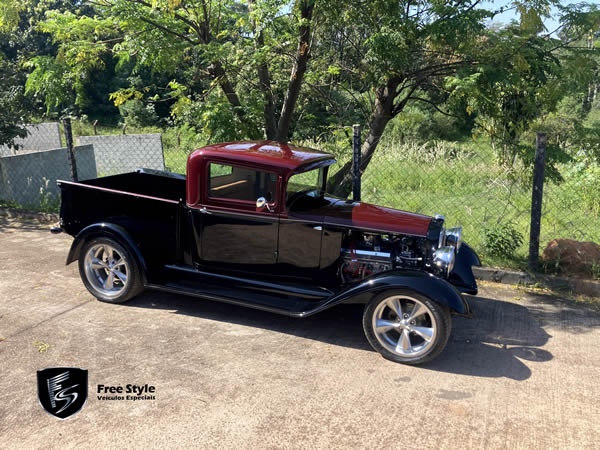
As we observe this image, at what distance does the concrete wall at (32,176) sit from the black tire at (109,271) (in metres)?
4.28

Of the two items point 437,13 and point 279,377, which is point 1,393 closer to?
point 279,377

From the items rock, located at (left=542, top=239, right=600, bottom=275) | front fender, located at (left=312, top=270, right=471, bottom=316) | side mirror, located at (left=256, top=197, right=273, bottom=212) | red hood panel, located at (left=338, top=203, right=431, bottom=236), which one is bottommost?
rock, located at (left=542, top=239, right=600, bottom=275)

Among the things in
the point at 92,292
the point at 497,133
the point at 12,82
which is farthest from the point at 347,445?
the point at 12,82

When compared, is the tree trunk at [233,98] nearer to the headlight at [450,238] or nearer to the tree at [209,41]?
the tree at [209,41]

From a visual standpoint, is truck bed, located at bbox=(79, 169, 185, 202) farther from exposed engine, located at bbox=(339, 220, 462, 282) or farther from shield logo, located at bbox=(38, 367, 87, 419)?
shield logo, located at bbox=(38, 367, 87, 419)

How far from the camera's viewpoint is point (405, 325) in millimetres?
4129

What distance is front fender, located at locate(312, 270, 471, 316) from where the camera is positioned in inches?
156

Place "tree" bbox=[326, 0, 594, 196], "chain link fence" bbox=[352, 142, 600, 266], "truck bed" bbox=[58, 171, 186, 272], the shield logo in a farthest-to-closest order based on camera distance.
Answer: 1. "chain link fence" bbox=[352, 142, 600, 266]
2. "tree" bbox=[326, 0, 594, 196]
3. "truck bed" bbox=[58, 171, 186, 272]
4. the shield logo

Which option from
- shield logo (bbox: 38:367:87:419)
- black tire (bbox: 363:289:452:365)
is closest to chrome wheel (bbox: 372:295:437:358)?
black tire (bbox: 363:289:452:365)

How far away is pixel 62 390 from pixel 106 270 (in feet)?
5.73

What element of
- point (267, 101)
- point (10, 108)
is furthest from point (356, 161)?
point (10, 108)

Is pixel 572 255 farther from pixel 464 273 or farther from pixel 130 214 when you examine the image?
pixel 130 214

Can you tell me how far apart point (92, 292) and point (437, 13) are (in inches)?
191

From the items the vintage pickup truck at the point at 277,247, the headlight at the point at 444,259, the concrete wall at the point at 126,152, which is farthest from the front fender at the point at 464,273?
the concrete wall at the point at 126,152
